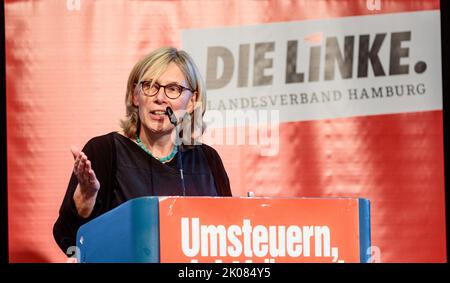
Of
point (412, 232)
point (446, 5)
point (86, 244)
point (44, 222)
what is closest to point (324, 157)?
point (412, 232)

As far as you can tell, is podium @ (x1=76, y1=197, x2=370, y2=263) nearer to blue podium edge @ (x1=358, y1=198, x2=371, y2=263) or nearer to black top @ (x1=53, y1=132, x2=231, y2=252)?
blue podium edge @ (x1=358, y1=198, x2=371, y2=263)

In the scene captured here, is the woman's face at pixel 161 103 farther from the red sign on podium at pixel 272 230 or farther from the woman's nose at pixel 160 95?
the red sign on podium at pixel 272 230

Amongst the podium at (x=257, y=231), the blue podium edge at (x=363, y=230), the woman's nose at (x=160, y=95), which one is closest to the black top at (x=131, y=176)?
the woman's nose at (x=160, y=95)

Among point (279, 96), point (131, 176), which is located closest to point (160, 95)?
point (131, 176)

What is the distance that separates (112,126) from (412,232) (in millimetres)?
1524

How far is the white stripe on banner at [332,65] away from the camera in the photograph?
4.78m

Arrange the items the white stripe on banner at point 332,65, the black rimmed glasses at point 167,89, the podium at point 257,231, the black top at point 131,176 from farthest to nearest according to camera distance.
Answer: the white stripe on banner at point 332,65, the black rimmed glasses at point 167,89, the black top at point 131,176, the podium at point 257,231

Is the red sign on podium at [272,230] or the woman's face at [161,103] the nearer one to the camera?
the red sign on podium at [272,230]

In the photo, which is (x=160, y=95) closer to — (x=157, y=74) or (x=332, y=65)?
(x=157, y=74)

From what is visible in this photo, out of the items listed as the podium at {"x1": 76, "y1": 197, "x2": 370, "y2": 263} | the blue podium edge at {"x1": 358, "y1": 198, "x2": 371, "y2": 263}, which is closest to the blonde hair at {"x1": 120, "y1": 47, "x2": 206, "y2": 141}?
the podium at {"x1": 76, "y1": 197, "x2": 370, "y2": 263}

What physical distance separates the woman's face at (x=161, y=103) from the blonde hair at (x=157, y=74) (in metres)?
0.02

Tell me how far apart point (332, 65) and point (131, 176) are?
1.12 m

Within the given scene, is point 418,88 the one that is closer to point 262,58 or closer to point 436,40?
point 436,40
